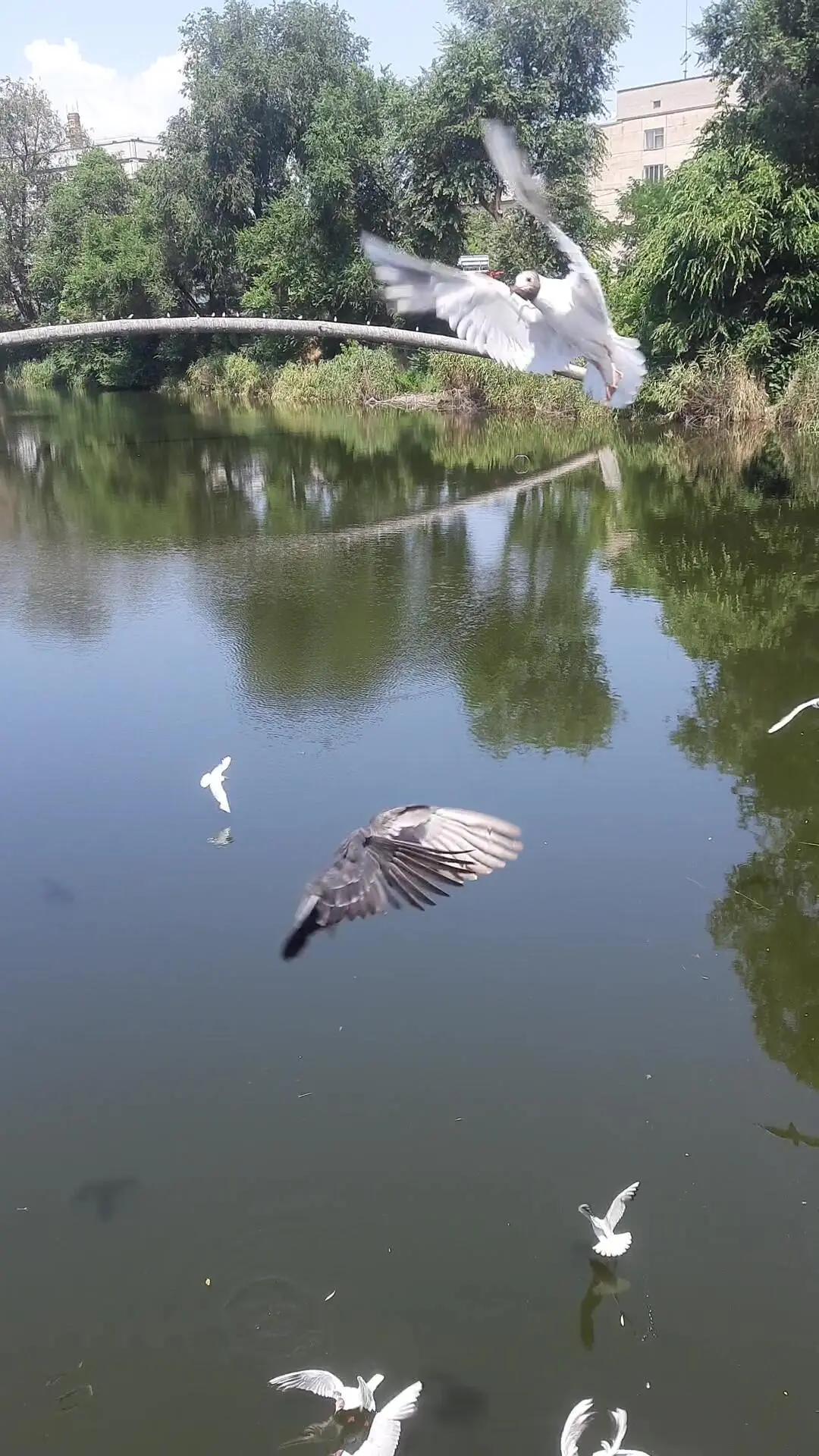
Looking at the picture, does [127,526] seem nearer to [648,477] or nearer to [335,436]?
[648,477]

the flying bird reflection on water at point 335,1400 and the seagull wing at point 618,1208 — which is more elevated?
the seagull wing at point 618,1208

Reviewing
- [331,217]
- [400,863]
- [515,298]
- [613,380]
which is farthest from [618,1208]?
[331,217]

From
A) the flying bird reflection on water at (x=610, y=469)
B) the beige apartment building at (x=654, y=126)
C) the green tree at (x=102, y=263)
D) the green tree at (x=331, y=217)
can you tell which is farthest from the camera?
the beige apartment building at (x=654, y=126)

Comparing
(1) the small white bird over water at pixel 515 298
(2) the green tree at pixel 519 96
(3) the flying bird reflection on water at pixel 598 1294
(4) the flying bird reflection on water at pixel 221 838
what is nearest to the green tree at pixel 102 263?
(2) the green tree at pixel 519 96

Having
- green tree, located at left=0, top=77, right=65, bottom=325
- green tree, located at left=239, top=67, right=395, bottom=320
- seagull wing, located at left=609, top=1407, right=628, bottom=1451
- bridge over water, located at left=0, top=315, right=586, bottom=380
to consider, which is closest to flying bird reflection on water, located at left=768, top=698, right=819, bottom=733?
bridge over water, located at left=0, top=315, right=586, bottom=380

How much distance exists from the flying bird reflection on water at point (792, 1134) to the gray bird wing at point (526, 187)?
11.0ft

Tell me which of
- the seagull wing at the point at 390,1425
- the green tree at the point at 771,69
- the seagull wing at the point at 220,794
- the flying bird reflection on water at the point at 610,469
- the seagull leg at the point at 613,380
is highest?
the green tree at the point at 771,69

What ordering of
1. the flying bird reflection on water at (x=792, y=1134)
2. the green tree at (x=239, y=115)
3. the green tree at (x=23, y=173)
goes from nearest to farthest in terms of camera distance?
the flying bird reflection on water at (x=792, y=1134), the green tree at (x=239, y=115), the green tree at (x=23, y=173)

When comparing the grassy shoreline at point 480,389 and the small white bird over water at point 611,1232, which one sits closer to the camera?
the small white bird over water at point 611,1232

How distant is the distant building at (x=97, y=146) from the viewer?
127 feet

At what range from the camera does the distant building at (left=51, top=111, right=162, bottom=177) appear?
127 feet

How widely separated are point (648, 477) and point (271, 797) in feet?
28.5

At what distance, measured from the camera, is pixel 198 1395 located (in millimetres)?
2740

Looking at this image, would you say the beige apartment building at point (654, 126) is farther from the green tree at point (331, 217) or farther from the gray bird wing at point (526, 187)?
the gray bird wing at point (526, 187)
